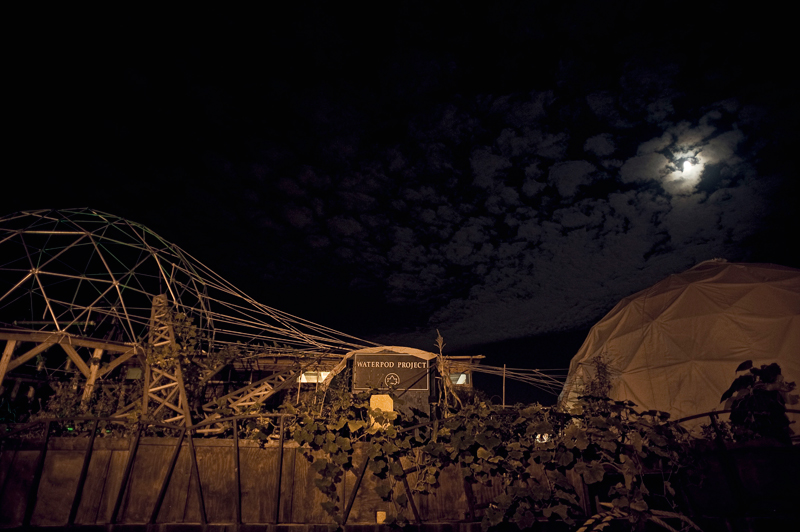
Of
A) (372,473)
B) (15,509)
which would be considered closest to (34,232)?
(15,509)

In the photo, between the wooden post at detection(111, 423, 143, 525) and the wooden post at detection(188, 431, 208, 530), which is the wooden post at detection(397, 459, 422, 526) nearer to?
the wooden post at detection(188, 431, 208, 530)

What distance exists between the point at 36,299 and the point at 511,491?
1574 cm

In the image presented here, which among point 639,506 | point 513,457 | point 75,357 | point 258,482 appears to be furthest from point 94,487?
point 75,357

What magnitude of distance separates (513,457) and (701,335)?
728 centimetres

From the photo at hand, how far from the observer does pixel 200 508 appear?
13.3ft

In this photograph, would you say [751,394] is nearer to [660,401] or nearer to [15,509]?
[660,401]

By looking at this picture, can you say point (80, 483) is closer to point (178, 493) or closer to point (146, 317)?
point (178, 493)

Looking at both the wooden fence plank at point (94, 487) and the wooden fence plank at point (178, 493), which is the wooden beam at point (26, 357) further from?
the wooden fence plank at point (178, 493)

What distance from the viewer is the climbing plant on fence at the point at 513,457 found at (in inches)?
158

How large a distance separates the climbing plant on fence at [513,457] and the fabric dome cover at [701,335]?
4.79 meters

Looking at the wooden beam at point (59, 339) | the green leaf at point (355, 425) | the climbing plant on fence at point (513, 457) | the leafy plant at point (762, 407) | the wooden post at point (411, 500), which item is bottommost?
the wooden post at point (411, 500)

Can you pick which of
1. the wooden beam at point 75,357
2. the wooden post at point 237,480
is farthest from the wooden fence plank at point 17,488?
the wooden beam at point 75,357

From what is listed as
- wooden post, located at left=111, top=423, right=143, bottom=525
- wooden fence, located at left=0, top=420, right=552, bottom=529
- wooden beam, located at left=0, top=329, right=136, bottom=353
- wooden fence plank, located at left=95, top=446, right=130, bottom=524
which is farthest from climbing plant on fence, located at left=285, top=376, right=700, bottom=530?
wooden beam, located at left=0, top=329, right=136, bottom=353

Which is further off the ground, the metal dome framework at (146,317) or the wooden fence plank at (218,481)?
the metal dome framework at (146,317)
